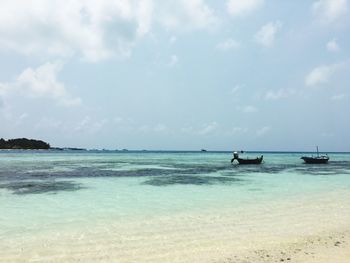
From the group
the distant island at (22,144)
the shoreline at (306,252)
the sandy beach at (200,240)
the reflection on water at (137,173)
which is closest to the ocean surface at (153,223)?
the sandy beach at (200,240)

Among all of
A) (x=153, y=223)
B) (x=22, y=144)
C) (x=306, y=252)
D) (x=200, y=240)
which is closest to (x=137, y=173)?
(x=153, y=223)

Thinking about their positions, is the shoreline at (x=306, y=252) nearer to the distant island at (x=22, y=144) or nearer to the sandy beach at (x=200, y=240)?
the sandy beach at (x=200, y=240)

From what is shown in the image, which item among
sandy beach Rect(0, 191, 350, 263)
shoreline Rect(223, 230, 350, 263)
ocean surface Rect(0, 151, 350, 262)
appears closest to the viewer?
shoreline Rect(223, 230, 350, 263)

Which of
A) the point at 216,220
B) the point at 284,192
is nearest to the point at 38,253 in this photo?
the point at 216,220

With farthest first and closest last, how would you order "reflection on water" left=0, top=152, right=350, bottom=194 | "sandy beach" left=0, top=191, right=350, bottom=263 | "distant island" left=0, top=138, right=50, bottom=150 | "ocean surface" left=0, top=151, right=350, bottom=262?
"distant island" left=0, top=138, right=50, bottom=150 → "reflection on water" left=0, top=152, right=350, bottom=194 → "ocean surface" left=0, top=151, right=350, bottom=262 → "sandy beach" left=0, top=191, right=350, bottom=263

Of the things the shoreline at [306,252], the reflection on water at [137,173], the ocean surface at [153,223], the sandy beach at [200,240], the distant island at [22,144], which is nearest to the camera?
the shoreline at [306,252]

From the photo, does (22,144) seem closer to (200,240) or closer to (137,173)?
(137,173)

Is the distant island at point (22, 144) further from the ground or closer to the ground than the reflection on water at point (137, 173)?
further from the ground

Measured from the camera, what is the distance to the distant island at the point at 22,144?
163250 millimetres

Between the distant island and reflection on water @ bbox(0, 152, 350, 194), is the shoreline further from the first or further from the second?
the distant island

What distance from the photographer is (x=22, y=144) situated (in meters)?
167

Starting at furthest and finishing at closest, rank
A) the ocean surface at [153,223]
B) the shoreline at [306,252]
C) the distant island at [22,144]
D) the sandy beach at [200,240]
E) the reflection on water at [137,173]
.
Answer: the distant island at [22,144]
the reflection on water at [137,173]
the ocean surface at [153,223]
the sandy beach at [200,240]
the shoreline at [306,252]

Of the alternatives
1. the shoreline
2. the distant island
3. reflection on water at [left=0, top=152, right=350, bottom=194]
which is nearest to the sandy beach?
the shoreline

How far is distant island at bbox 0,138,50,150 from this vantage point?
163 meters
